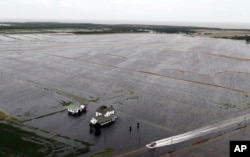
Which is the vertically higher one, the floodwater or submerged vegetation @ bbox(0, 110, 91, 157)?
the floodwater

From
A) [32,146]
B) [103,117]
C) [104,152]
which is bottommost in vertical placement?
[104,152]

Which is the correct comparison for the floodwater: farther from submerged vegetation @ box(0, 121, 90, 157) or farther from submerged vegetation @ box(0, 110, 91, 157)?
submerged vegetation @ box(0, 121, 90, 157)

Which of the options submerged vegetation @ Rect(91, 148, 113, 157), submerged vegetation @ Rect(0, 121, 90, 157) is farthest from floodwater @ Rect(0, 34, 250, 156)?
submerged vegetation @ Rect(0, 121, 90, 157)

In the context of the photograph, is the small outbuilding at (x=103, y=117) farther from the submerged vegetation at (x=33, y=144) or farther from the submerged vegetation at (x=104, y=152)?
the submerged vegetation at (x=104, y=152)

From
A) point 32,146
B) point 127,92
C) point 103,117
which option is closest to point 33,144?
point 32,146

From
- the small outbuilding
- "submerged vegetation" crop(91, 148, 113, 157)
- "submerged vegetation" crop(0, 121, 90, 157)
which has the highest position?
the small outbuilding

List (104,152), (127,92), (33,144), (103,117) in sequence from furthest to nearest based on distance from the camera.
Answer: (127,92)
(103,117)
(33,144)
(104,152)

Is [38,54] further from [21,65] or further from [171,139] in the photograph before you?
[171,139]

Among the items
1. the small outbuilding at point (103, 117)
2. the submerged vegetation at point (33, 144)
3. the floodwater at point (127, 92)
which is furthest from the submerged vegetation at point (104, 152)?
the small outbuilding at point (103, 117)

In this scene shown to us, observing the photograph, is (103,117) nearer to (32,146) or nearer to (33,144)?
(33,144)

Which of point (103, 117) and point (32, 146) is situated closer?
point (32, 146)
